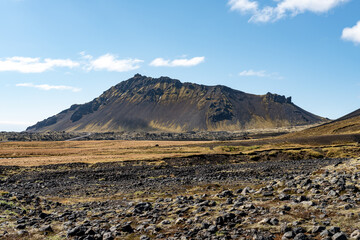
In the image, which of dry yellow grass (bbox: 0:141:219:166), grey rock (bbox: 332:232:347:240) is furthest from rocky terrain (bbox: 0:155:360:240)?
dry yellow grass (bbox: 0:141:219:166)

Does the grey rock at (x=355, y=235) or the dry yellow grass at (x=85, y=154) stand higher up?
the grey rock at (x=355, y=235)

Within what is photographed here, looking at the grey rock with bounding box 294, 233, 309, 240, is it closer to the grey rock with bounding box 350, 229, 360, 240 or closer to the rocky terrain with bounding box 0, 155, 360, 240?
the rocky terrain with bounding box 0, 155, 360, 240

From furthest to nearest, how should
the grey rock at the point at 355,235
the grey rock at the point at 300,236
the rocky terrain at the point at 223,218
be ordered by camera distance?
the rocky terrain at the point at 223,218 < the grey rock at the point at 300,236 < the grey rock at the point at 355,235

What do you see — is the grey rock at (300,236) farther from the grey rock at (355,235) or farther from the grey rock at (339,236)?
the grey rock at (355,235)

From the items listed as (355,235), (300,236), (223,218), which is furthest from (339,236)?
(223,218)

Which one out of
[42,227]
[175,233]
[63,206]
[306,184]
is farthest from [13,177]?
[306,184]

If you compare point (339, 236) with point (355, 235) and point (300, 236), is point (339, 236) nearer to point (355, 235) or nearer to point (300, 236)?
point (355, 235)

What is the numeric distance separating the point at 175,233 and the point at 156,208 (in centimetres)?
732

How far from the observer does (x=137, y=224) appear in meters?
20.0

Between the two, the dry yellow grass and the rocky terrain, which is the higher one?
the rocky terrain

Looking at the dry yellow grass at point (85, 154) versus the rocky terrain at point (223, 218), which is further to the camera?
the dry yellow grass at point (85, 154)

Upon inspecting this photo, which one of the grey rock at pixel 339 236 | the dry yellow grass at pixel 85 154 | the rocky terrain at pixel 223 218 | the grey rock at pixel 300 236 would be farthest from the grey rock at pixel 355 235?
the dry yellow grass at pixel 85 154

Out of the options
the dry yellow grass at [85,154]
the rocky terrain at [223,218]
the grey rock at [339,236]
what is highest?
the grey rock at [339,236]

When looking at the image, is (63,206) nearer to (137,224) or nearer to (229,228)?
(137,224)
